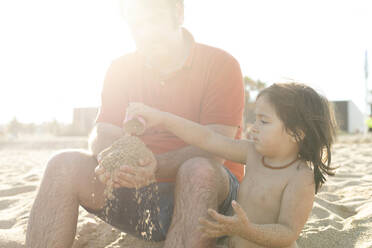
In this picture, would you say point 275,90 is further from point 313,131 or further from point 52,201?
point 52,201

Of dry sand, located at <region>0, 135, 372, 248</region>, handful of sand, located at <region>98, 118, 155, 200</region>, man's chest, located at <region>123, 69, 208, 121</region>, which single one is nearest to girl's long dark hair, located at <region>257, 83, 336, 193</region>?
dry sand, located at <region>0, 135, 372, 248</region>

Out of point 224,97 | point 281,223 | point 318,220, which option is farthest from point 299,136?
point 318,220

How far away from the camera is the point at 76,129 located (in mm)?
18297

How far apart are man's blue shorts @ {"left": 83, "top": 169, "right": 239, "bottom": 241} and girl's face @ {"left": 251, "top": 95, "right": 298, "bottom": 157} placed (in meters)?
0.31

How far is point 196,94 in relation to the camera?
2.24 meters

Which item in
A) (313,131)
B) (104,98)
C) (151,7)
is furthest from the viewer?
(104,98)

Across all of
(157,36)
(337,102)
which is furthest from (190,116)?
(337,102)

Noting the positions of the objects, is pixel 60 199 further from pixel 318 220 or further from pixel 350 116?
pixel 350 116

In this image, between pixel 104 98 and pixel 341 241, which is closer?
pixel 341 241

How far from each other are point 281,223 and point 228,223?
312 mm

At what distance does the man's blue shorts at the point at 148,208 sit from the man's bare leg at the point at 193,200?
32cm

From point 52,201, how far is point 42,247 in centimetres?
21

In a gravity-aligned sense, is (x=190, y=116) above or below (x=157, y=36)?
below

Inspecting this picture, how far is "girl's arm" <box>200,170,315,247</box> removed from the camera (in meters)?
1.44
